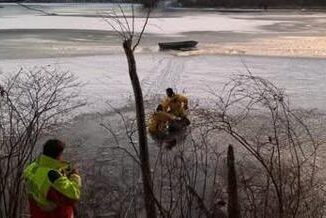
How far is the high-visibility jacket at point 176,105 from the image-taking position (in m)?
13.5

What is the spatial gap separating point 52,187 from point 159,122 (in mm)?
9051

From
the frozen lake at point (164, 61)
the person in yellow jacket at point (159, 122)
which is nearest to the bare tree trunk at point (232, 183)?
the person in yellow jacket at point (159, 122)

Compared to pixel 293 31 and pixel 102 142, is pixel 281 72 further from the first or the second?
pixel 293 31

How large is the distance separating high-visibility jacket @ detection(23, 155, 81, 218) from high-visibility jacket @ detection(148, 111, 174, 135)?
8731 mm

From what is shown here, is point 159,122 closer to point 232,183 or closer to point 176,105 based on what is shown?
point 176,105

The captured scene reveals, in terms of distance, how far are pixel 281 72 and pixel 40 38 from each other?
18.8m

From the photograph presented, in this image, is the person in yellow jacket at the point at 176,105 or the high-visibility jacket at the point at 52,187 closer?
the high-visibility jacket at the point at 52,187

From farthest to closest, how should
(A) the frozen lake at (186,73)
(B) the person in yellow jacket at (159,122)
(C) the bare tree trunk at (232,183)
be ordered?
(A) the frozen lake at (186,73) < (B) the person in yellow jacket at (159,122) < (C) the bare tree trunk at (232,183)

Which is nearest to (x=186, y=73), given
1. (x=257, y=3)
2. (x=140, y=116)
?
(x=140, y=116)

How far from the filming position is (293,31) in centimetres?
4047

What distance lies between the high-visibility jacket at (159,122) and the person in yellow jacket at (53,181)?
8758 millimetres

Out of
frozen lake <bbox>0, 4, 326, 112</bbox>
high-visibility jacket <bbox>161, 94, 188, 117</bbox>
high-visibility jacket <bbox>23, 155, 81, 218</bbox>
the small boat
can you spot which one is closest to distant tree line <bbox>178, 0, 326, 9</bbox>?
frozen lake <bbox>0, 4, 326, 112</bbox>

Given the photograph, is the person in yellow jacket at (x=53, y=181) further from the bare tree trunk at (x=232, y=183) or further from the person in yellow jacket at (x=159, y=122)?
the person in yellow jacket at (x=159, y=122)

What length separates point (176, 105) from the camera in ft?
44.5
